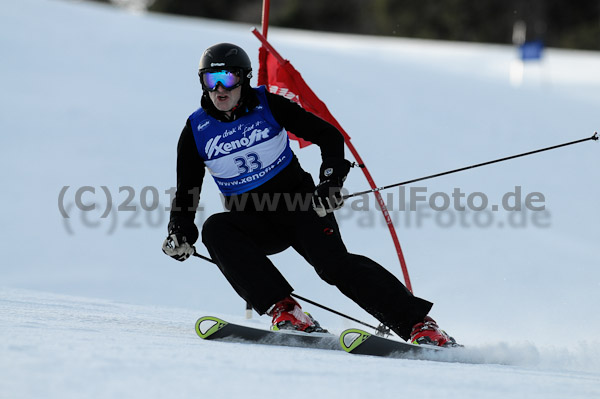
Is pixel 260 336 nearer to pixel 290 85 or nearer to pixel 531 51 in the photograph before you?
pixel 290 85

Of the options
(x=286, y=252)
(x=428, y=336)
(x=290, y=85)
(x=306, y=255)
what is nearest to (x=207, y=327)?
(x=306, y=255)

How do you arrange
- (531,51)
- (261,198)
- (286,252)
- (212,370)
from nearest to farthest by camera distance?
(212,370) → (261,198) → (286,252) → (531,51)

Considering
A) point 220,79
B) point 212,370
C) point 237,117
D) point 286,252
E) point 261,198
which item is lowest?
point 286,252

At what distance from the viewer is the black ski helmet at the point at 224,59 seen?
127 inches

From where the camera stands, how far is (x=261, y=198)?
3.35 metres

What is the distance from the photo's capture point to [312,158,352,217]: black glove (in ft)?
10.1

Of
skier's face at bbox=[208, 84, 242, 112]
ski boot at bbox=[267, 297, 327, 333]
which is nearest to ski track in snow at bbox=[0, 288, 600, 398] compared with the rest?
ski boot at bbox=[267, 297, 327, 333]

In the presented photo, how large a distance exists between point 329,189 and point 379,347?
0.65 meters

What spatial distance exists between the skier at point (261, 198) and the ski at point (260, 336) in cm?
10

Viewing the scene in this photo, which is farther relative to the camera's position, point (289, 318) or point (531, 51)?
point (531, 51)

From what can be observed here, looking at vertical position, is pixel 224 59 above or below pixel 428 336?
above

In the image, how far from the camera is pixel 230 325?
2.99 m

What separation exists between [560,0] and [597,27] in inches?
68.2

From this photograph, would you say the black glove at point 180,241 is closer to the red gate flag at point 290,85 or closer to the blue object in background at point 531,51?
the red gate flag at point 290,85
